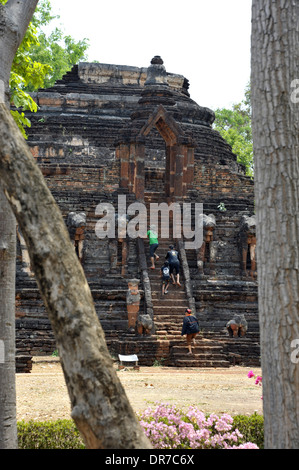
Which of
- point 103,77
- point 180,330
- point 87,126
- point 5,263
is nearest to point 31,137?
point 87,126

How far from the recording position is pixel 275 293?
15.9 feet

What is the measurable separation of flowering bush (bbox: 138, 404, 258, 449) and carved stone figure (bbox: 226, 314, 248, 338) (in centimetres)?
910

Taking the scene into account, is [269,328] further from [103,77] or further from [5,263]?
[103,77]

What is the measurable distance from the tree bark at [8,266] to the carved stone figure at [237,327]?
34.3 feet

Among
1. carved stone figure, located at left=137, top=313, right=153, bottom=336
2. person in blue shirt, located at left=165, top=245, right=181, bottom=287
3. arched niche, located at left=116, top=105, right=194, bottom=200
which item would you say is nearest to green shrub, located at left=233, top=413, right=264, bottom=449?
carved stone figure, located at left=137, top=313, right=153, bottom=336

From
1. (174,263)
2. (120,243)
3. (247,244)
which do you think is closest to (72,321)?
(174,263)

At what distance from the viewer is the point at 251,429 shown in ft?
24.2

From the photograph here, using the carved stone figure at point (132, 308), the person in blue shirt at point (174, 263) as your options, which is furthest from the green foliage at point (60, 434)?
the person in blue shirt at point (174, 263)

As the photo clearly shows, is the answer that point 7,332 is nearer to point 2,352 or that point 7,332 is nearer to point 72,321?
point 2,352

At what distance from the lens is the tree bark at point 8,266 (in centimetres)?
621

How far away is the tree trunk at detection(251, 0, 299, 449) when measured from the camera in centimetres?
475

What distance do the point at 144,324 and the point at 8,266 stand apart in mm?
9160

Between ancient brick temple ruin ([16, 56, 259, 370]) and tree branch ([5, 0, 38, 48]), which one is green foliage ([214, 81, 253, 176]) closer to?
ancient brick temple ruin ([16, 56, 259, 370])
